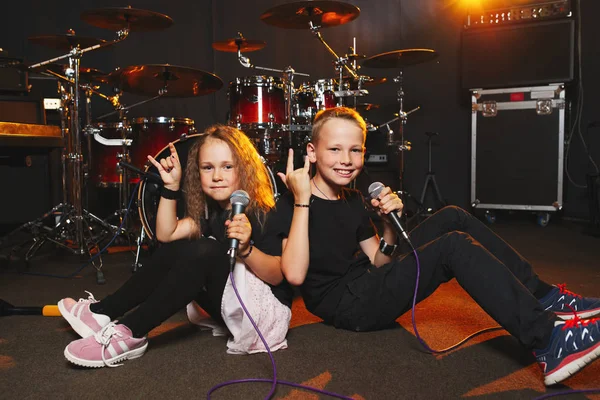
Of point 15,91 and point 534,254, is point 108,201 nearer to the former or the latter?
point 15,91

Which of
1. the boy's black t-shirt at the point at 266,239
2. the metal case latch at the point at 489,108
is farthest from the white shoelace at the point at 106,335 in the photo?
the metal case latch at the point at 489,108

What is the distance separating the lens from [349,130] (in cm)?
161

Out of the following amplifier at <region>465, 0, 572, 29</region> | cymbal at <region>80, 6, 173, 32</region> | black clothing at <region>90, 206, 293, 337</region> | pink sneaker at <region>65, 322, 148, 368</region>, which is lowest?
pink sneaker at <region>65, 322, 148, 368</region>

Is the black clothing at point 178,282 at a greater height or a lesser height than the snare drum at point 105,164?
lesser

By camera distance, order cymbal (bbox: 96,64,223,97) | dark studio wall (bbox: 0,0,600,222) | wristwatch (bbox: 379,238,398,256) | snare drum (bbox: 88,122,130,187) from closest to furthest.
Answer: wristwatch (bbox: 379,238,398,256) → cymbal (bbox: 96,64,223,97) → snare drum (bbox: 88,122,130,187) → dark studio wall (bbox: 0,0,600,222)

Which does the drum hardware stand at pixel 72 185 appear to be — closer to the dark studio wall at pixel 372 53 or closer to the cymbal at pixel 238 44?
the cymbal at pixel 238 44

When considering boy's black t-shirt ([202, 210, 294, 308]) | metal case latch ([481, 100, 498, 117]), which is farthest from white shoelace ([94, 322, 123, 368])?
metal case latch ([481, 100, 498, 117])

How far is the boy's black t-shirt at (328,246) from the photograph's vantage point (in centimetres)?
162

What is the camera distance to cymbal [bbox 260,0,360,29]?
3.21 metres

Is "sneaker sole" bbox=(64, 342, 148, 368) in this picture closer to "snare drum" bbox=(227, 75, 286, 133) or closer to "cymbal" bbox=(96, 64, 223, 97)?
"cymbal" bbox=(96, 64, 223, 97)

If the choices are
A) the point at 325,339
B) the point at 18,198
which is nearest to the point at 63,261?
the point at 18,198

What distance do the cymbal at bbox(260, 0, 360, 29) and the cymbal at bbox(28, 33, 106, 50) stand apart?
1099 mm

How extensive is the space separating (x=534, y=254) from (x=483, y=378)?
2.01 meters

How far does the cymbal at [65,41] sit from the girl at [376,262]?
223 centimetres
